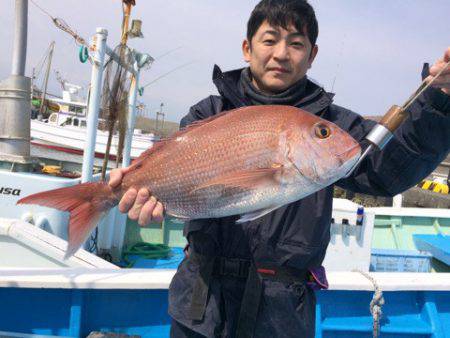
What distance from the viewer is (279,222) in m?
1.94

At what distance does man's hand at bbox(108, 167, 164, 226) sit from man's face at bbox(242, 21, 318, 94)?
911 millimetres

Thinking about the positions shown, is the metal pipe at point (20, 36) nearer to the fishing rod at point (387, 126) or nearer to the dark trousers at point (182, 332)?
the dark trousers at point (182, 332)

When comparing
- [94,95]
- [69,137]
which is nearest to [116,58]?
[94,95]

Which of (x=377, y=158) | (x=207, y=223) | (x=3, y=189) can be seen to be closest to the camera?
(x=377, y=158)

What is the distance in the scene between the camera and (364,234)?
4.94m

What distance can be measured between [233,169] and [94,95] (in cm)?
338

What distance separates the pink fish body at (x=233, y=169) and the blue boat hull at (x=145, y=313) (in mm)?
1396

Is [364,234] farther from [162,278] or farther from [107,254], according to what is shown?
[107,254]

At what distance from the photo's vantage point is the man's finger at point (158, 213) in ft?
5.95

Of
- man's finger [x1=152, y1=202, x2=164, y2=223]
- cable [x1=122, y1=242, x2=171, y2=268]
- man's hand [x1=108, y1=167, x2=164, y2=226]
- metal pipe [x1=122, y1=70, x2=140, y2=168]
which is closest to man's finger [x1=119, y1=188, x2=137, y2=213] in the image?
man's hand [x1=108, y1=167, x2=164, y2=226]

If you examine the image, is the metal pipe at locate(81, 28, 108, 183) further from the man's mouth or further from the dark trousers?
the man's mouth

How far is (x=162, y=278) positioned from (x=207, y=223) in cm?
125

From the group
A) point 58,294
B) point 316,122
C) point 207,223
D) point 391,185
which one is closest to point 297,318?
point 207,223

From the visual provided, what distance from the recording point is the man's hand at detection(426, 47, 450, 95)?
5.35ft
